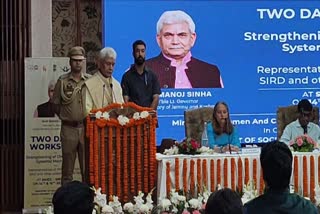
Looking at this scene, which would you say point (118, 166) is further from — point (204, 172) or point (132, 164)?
point (204, 172)

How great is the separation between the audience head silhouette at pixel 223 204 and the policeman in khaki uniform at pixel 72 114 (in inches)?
148

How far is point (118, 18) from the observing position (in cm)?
783

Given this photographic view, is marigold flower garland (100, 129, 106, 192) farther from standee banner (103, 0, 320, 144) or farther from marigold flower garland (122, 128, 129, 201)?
standee banner (103, 0, 320, 144)

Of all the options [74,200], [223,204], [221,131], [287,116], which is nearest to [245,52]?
[287,116]

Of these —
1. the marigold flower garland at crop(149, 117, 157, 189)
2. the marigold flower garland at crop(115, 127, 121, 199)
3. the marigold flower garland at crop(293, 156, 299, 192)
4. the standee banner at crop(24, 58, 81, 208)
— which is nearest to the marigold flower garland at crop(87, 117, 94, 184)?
the marigold flower garland at crop(115, 127, 121, 199)

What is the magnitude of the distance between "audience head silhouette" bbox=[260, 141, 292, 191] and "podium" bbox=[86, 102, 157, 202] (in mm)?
2441

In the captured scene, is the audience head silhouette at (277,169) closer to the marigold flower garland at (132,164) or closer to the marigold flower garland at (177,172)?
the marigold flower garland at (177,172)

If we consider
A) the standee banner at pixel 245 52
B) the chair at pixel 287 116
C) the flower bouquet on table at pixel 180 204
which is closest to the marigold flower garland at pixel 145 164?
the flower bouquet on table at pixel 180 204

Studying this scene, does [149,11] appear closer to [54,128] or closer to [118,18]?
[118,18]

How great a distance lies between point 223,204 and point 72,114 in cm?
391

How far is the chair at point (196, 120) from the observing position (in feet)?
22.1

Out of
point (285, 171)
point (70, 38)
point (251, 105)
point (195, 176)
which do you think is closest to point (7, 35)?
point (70, 38)

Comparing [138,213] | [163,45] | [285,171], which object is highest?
[163,45]

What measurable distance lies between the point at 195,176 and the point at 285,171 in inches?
94.8
